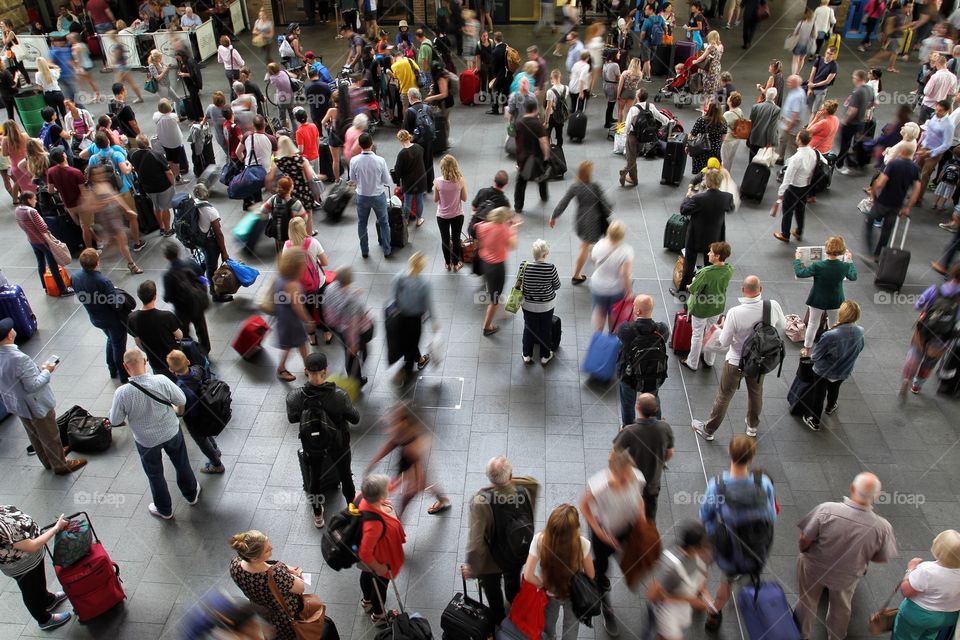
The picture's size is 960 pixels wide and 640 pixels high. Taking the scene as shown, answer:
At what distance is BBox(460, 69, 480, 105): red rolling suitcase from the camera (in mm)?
15734

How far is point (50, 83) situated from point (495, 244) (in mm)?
10783

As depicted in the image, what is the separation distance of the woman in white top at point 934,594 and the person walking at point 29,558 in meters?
5.79

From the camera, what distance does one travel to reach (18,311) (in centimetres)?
862

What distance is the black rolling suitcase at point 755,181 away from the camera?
37.4 feet

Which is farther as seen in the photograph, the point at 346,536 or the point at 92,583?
the point at 92,583

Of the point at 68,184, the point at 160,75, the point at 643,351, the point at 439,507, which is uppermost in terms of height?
the point at 160,75

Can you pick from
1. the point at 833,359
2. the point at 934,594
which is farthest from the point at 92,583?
the point at 833,359

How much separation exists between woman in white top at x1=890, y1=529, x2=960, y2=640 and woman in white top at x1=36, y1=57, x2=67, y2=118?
51.0 feet

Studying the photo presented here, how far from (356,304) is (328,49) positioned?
14.2m

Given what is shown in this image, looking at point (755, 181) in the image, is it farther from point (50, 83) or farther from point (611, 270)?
point (50, 83)

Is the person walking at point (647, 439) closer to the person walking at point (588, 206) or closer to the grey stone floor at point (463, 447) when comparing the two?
the grey stone floor at point (463, 447)

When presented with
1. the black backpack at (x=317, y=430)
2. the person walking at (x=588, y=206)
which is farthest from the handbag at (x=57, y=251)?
the person walking at (x=588, y=206)

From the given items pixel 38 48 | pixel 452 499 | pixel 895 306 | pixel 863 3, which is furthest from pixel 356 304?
pixel 863 3

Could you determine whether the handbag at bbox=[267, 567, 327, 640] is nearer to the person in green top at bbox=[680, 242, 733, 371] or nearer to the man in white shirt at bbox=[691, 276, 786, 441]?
the man in white shirt at bbox=[691, 276, 786, 441]
